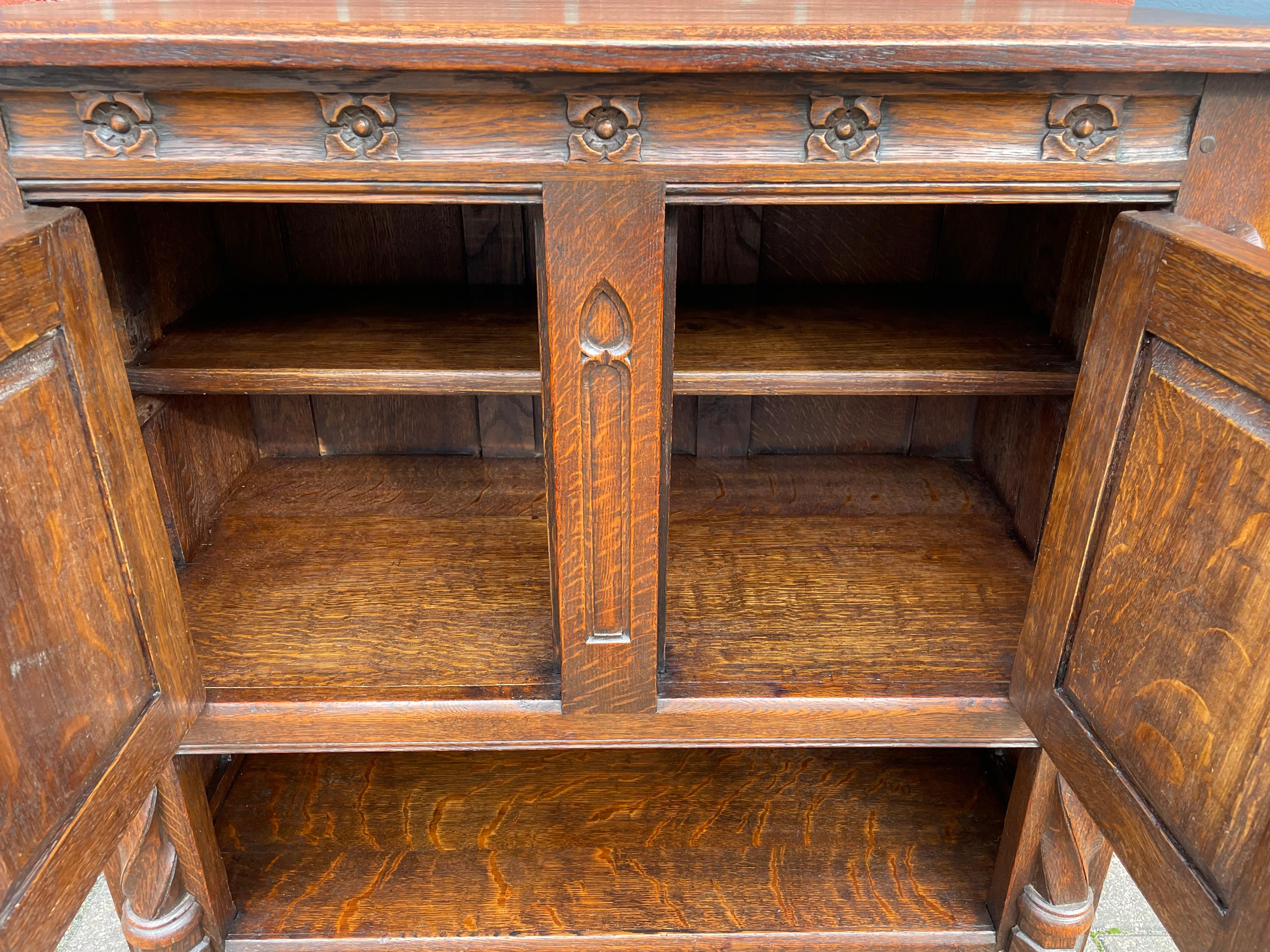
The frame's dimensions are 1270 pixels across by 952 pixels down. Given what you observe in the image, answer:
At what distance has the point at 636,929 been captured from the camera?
3.61ft

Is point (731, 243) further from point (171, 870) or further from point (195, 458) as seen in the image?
point (171, 870)

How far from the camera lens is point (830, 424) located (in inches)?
55.9

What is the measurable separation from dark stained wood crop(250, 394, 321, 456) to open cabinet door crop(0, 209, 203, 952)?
570mm

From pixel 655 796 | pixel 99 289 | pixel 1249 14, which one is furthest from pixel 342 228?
pixel 1249 14

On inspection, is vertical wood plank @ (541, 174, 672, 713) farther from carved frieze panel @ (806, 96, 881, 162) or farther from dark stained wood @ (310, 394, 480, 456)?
dark stained wood @ (310, 394, 480, 456)

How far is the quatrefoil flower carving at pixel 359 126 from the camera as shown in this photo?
2.39ft

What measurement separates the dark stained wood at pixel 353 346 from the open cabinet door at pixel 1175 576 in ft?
1.81

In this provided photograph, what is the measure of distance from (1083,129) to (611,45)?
0.39m

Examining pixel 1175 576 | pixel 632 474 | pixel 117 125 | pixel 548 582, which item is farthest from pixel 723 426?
pixel 117 125

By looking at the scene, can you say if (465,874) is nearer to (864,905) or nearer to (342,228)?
(864,905)

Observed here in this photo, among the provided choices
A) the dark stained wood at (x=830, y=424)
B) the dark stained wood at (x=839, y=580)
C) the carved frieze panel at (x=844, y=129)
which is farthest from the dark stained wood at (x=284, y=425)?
the carved frieze panel at (x=844, y=129)

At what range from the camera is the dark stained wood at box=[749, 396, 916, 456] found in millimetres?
1401

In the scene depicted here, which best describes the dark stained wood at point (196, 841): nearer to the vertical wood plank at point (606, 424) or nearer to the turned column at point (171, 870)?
the turned column at point (171, 870)

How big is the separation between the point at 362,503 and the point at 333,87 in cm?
69
